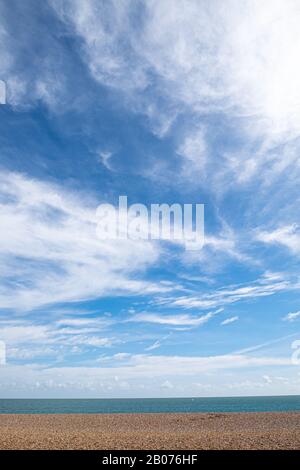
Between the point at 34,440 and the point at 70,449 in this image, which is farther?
the point at 34,440

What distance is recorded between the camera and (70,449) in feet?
93.4
